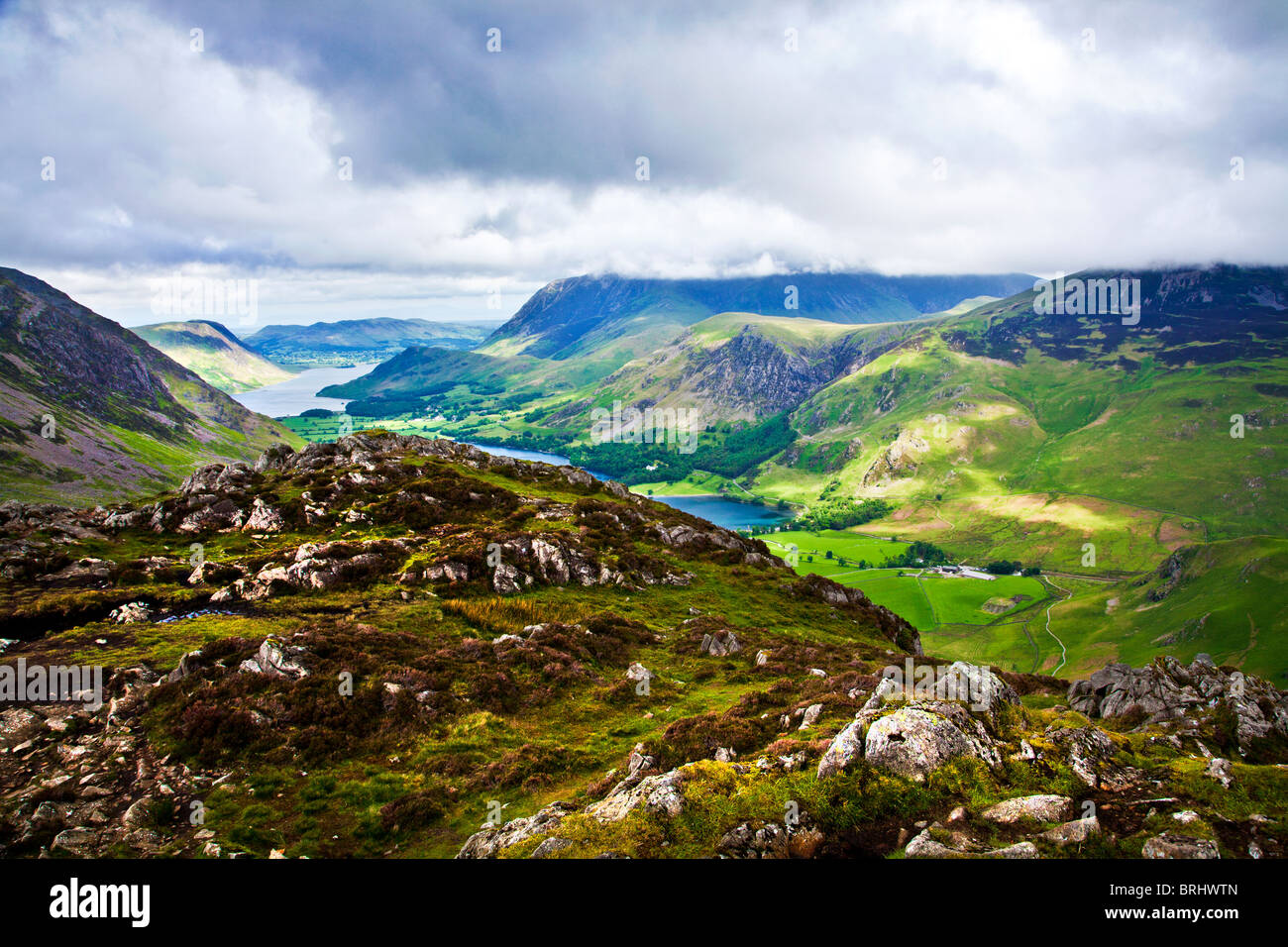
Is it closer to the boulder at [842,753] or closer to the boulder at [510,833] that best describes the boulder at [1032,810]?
the boulder at [842,753]

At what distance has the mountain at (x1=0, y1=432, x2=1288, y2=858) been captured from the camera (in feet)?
45.1

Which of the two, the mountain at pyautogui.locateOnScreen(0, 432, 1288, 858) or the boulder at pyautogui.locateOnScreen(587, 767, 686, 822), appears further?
the boulder at pyautogui.locateOnScreen(587, 767, 686, 822)

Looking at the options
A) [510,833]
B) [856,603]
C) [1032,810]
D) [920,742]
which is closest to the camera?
[1032,810]

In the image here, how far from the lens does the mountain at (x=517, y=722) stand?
13734 mm

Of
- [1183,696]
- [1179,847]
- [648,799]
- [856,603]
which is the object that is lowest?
[856,603]

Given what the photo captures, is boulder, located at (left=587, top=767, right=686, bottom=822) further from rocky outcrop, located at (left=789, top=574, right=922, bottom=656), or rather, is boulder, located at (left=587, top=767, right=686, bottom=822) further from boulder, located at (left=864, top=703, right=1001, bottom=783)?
rocky outcrop, located at (left=789, top=574, right=922, bottom=656)

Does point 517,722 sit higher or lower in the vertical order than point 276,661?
lower

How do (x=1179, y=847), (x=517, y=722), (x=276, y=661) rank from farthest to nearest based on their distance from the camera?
1. (x=517, y=722)
2. (x=276, y=661)
3. (x=1179, y=847)

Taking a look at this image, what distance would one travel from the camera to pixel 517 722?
25000 mm

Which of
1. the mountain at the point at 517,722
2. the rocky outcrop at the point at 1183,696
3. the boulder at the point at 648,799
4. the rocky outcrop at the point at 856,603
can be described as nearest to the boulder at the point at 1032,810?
the mountain at the point at 517,722

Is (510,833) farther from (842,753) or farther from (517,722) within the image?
(517,722)

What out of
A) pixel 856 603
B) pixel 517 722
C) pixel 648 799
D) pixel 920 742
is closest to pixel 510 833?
pixel 648 799

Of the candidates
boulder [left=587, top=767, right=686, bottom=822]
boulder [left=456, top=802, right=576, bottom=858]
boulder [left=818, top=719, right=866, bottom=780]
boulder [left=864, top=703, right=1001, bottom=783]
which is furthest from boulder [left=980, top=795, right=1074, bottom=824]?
boulder [left=456, top=802, right=576, bottom=858]
